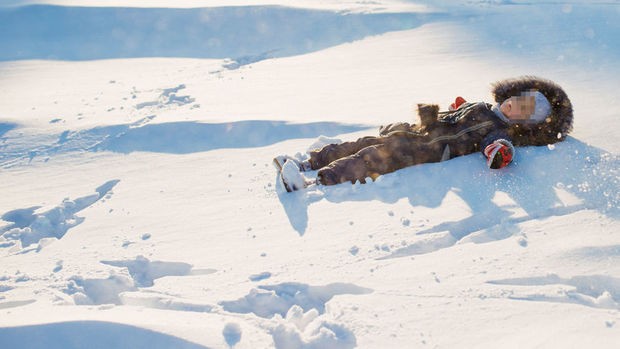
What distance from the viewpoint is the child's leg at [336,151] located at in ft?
9.25

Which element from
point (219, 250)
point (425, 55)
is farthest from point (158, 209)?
point (425, 55)

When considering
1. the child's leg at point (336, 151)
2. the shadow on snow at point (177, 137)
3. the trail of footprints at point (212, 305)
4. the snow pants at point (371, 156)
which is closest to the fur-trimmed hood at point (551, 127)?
the snow pants at point (371, 156)

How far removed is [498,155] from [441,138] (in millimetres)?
374

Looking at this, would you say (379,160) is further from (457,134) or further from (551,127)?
(551,127)

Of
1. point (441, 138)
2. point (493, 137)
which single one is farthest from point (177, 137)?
point (493, 137)

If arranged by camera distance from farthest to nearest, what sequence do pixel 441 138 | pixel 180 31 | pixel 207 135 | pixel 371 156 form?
pixel 180 31
pixel 207 135
pixel 441 138
pixel 371 156

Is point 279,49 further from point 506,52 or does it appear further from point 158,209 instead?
point 158,209

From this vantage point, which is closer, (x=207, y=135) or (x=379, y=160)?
(x=379, y=160)

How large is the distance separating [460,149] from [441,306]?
52.8 inches

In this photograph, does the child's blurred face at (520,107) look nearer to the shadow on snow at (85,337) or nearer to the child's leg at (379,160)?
the child's leg at (379,160)

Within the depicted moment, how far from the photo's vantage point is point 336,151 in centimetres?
282

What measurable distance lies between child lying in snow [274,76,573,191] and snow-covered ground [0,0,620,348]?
11 cm

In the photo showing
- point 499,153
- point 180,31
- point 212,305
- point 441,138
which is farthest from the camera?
point 180,31

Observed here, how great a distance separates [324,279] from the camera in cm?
177
